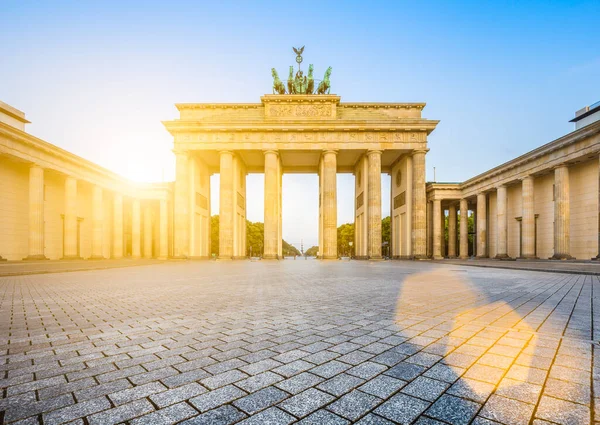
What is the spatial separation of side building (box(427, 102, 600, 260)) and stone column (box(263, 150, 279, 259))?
22744 millimetres

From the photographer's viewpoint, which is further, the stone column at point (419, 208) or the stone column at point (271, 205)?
the stone column at point (271, 205)

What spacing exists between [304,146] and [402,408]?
33.2m

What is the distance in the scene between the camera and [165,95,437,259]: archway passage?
33500 mm

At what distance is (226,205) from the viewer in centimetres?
3381

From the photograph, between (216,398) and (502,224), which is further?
(502,224)

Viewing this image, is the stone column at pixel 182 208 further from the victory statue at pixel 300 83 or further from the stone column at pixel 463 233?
the stone column at pixel 463 233

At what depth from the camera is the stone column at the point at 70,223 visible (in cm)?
2927

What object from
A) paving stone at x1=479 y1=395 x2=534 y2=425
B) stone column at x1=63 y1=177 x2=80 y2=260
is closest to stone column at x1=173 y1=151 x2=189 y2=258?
stone column at x1=63 y1=177 x2=80 y2=260

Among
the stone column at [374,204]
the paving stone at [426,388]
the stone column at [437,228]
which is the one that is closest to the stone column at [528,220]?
the stone column at [437,228]

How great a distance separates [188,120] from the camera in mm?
34031

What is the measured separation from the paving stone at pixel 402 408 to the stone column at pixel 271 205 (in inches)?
1244

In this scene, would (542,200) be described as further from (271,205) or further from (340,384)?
(340,384)

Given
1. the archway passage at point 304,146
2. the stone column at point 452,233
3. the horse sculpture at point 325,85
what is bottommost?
the stone column at point 452,233

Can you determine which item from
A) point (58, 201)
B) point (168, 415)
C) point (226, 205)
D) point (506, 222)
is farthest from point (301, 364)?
point (58, 201)
